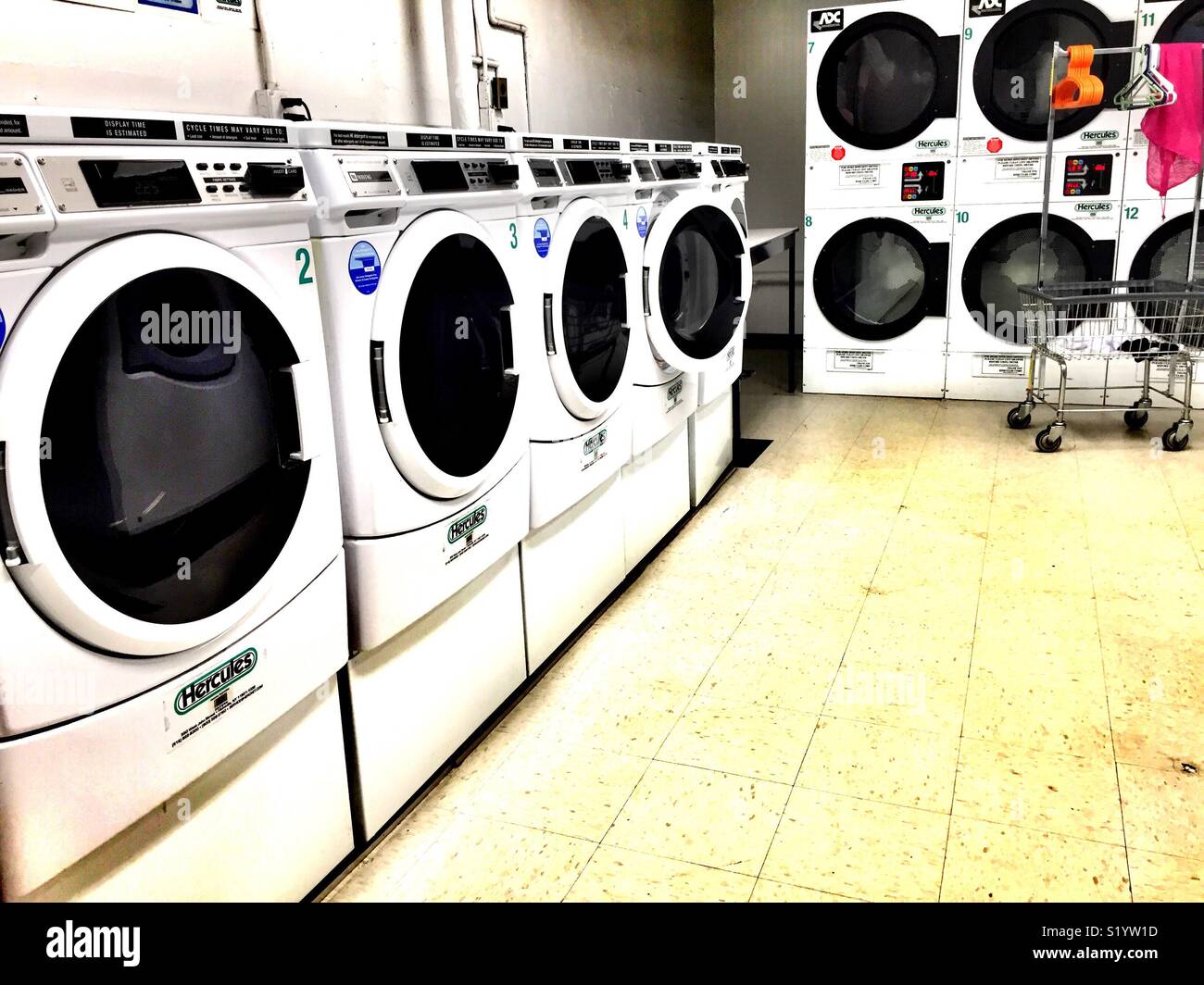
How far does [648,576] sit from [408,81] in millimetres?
1712

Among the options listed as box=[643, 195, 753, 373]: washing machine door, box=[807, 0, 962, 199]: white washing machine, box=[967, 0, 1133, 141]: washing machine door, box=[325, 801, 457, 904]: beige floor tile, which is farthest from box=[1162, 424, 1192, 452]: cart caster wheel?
box=[325, 801, 457, 904]: beige floor tile

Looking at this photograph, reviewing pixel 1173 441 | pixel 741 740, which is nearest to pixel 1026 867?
pixel 741 740

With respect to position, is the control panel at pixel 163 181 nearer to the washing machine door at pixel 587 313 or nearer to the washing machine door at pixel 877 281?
the washing machine door at pixel 587 313

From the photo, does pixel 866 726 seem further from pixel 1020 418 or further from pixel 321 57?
pixel 1020 418

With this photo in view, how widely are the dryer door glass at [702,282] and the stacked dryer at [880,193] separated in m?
1.87

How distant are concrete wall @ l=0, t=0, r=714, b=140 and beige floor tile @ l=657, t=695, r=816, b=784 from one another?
182 centimetres

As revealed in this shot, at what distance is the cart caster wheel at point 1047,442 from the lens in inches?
167

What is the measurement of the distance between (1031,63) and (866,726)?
150 inches

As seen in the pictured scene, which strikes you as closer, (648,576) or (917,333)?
(648,576)

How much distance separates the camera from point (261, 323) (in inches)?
58.5

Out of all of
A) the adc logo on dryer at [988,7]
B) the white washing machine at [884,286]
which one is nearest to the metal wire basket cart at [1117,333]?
the adc logo on dryer at [988,7]

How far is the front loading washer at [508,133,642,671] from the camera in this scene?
232cm
